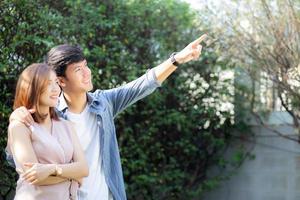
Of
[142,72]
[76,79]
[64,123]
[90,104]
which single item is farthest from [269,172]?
[64,123]

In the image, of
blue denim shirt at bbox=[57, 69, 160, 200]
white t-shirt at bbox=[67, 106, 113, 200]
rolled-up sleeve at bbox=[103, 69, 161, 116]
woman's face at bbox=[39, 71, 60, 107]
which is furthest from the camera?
rolled-up sleeve at bbox=[103, 69, 161, 116]

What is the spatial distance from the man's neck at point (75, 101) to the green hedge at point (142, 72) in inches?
97.2

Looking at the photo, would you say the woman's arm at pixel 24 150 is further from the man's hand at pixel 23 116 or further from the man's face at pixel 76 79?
the man's face at pixel 76 79

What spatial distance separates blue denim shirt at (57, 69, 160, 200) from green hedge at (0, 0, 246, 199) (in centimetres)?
242

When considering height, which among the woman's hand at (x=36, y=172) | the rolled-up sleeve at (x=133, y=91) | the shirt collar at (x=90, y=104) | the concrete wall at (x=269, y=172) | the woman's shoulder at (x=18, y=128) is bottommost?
the concrete wall at (x=269, y=172)

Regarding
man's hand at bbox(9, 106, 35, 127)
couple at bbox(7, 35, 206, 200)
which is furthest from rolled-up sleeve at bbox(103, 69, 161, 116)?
man's hand at bbox(9, 106, 35, 127)

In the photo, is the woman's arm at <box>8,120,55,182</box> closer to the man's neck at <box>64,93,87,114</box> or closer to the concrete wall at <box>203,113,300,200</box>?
the man's neck at <box>64,93,87,114</box>

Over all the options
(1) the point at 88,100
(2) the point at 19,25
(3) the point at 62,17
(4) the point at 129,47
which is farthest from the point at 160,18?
(1) the point at 88,100

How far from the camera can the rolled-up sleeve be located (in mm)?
3225

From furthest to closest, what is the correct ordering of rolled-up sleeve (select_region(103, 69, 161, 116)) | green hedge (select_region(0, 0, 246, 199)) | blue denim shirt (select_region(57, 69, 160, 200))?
1. green hedge (select_region(0, 0, 246, 199))
2. rolled-up sleeve (select_region(103, 69, 161, 116))
3. blue denim shirt (select_region(57, 69, 160, 200))

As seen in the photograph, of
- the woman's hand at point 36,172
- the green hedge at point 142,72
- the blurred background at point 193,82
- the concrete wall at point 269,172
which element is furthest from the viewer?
the concrete wall at point 269,172

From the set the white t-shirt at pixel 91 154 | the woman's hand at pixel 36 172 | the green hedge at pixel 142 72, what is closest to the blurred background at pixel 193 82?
the green hedge at pixel 142 72

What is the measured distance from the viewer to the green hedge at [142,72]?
5652 mm

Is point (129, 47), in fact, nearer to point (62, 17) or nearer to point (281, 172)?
point (62, 17)
